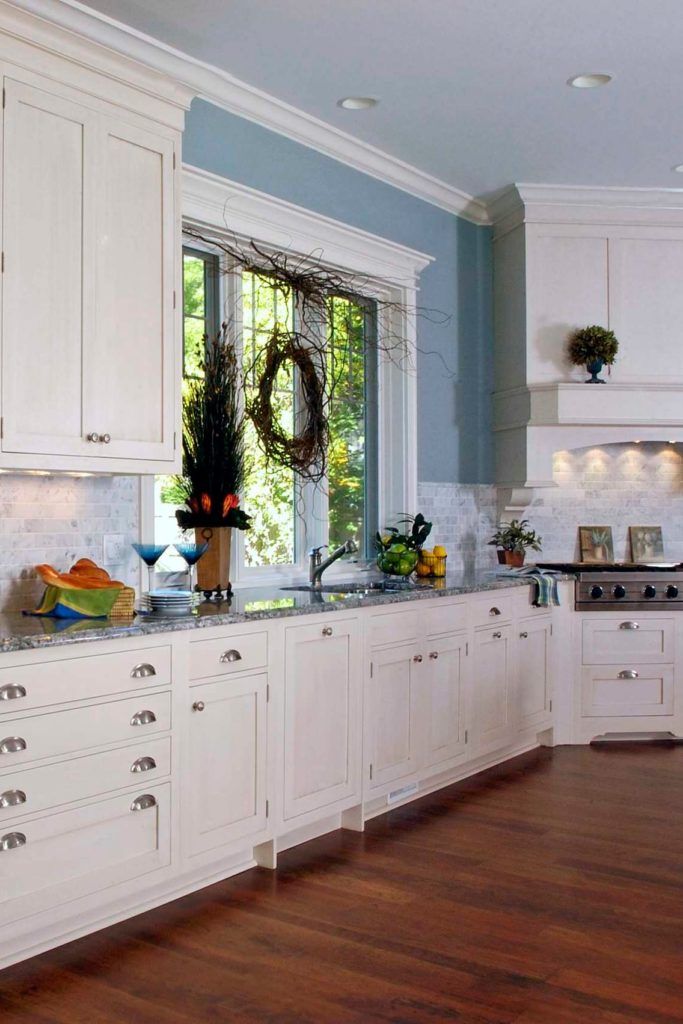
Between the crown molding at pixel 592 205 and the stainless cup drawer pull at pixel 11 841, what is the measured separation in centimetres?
433

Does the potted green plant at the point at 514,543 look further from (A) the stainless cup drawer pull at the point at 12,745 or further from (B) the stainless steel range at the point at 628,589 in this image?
(A) the stainless cup drawer pull at the point at 12,745

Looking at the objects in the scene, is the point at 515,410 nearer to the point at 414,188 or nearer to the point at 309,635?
the point at 414,188

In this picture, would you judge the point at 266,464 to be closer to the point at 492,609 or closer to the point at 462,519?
the point at 492,609

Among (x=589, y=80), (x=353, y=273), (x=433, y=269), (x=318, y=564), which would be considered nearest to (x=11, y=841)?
(x=318, y=564)

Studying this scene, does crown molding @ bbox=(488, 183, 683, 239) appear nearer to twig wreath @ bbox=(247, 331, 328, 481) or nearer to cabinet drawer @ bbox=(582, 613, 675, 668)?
twig wreath @ bbox=(247, 331, 328, 481)

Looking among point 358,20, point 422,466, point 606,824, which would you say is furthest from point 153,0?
point 606,824

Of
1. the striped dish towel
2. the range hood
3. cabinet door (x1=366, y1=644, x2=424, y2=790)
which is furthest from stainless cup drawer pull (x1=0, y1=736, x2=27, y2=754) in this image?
the range hood

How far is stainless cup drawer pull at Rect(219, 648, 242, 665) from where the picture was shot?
3.44 metres

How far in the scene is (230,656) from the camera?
346 cm

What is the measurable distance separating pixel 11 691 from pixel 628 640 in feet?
12.2

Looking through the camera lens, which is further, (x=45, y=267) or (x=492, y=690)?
(x=492, y=690)

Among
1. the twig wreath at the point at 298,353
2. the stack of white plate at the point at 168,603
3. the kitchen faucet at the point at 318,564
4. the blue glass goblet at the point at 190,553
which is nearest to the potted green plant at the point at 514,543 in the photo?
the twig wreath at the point at 298,353

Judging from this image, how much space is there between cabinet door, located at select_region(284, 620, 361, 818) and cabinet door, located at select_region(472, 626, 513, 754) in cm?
98

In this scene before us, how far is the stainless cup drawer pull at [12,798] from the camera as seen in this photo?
272 centimetres
